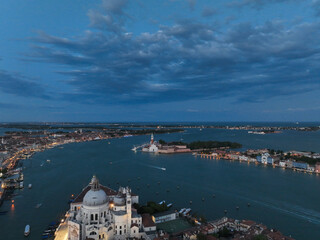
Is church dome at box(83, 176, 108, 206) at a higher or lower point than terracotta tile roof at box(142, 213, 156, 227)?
higher

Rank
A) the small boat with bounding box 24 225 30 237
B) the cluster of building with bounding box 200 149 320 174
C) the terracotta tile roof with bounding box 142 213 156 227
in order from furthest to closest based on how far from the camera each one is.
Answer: the cluster of building with bounding box 200 149 320 174 < the small boat with bounding box 24 225 30 237 < the terracotta tile roof with bounding box 142 213 156 227

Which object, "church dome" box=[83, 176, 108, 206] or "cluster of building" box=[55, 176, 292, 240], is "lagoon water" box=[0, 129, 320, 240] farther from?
"church dome" box=[83, 176, 108, 206]

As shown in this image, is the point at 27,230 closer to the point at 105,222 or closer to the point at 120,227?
the point at 105,222

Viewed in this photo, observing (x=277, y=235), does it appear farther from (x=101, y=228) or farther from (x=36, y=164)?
(x=36, y=164)

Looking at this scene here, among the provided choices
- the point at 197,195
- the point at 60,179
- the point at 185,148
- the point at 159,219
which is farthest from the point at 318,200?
the point at 185,148

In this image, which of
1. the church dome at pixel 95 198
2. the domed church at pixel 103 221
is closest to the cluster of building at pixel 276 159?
the domed church at pixel 103 221

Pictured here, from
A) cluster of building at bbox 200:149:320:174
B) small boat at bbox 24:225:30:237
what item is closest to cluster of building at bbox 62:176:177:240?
small boat at bbox 24:225:30:237

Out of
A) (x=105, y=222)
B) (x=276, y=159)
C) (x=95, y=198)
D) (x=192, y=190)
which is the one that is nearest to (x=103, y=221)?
(x=105, y=222)

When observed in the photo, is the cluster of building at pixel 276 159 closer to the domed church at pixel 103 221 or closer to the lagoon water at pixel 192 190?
the lagoon water at pixel 192 190
